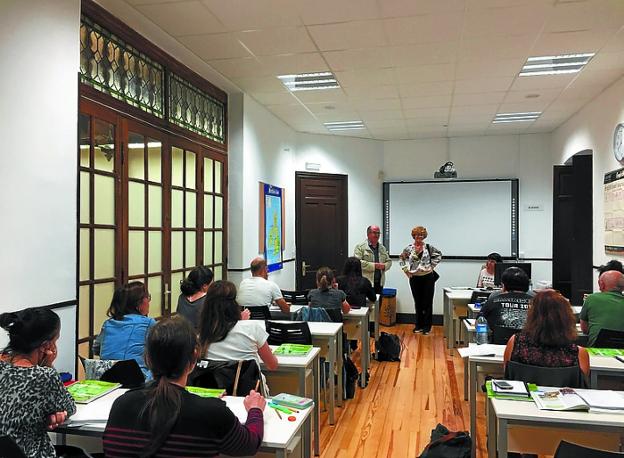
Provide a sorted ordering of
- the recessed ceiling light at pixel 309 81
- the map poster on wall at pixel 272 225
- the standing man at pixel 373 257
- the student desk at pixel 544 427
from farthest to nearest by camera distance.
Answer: the standing man at pixel 373 257 → the map poster on wall at pixel 272 225 → the recessed ceiling light at pixel 309 81 → the student desk at pixel 544 427

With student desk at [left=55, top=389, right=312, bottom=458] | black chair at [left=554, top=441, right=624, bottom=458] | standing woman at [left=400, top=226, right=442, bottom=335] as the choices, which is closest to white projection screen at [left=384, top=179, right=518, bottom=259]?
standing woman at [left=400, top=226, right=442, bottom=335]

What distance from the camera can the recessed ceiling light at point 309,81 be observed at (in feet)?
18.0

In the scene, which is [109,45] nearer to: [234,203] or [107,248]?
[107,248]

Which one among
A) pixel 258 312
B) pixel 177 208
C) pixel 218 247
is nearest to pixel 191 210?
pixel 177 208

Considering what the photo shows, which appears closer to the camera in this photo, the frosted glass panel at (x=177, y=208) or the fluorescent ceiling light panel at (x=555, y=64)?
the fluorescent ceiling light panel at (x=555, y=64)

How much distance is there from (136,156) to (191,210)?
112 centimetres

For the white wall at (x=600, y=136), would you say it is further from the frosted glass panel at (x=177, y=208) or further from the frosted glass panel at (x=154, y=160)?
the frosted glass panel at (x=154, y=160)

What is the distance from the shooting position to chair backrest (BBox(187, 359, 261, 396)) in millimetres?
2830

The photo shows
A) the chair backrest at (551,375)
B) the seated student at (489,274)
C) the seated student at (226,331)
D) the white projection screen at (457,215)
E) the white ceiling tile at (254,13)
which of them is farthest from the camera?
the white projection screen at (457,215)

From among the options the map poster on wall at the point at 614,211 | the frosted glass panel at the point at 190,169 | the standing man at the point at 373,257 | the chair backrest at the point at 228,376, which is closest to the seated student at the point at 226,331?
the chair backrest at the point at 228,376

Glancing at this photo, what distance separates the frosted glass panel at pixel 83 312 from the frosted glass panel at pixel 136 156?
1085mm

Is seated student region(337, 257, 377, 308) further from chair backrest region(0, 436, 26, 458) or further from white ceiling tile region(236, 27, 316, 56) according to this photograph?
chair backrest region(0, 436, 26, 458)

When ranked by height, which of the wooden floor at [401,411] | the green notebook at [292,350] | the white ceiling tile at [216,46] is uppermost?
the white ceiling tile at [216,46]

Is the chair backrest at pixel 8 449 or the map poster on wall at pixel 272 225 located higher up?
the map poster on wall at pixel 272 225
